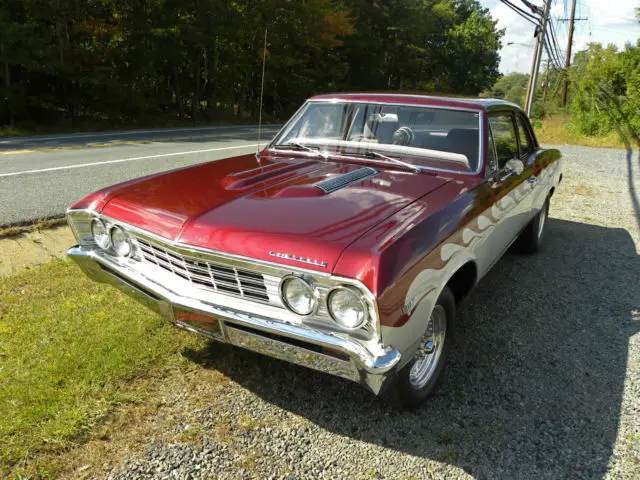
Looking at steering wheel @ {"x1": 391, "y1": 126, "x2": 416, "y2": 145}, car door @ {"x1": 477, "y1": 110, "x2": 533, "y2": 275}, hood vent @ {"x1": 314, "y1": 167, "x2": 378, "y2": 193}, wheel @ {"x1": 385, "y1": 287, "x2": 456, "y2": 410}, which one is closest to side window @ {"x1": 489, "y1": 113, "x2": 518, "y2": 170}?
car door @ {"x1": 477, "y1": 110, "x2": 533, "y2": 275}

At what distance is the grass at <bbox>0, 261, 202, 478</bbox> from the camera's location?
7.86 ft

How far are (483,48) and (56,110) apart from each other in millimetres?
48239

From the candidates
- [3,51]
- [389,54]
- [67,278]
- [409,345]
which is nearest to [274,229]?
[409,345]

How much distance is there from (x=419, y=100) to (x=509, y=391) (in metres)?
2.11

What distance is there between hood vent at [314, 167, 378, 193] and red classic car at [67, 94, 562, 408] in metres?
0.02

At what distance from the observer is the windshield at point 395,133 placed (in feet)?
11.1

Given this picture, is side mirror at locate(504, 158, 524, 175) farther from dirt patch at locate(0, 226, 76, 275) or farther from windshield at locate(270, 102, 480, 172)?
dirt patch at locate(0, 226, 76, 275)

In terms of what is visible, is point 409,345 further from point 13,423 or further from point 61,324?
point 61,324

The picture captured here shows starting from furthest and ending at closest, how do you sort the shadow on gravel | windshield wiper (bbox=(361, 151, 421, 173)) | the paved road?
the paved road < windshield wiper (bbox=(361, 151, 421, 173)) < the shadow on gravel

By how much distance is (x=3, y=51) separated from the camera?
1594 centimetres

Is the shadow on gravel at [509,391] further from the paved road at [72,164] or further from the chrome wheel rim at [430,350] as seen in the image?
the paved road at [72,164]

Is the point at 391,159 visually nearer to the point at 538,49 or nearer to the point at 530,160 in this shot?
the point at 530,160

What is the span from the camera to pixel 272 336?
2.27 m

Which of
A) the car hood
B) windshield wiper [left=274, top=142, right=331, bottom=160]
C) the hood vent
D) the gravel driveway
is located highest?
windshield wiper [left=274, top=142, right=331, bottom=160]
